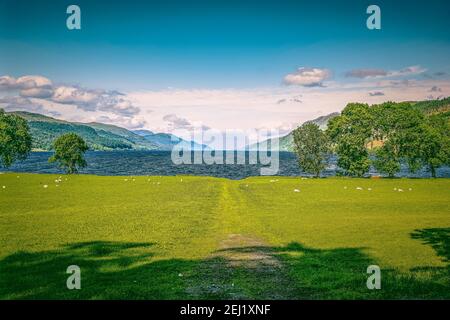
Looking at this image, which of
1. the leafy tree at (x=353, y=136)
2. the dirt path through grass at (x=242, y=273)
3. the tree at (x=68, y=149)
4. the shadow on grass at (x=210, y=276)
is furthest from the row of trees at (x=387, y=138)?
the shadow on grass at (x=210, y=276)

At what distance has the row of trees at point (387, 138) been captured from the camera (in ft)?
283

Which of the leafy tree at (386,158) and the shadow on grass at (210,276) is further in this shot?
the leafy tree at (386,158)

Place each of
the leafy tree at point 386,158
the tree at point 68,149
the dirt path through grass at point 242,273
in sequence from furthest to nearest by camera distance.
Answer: the tree at point 68,149, the leafy tree at point 386,158, the dirt path through grass at point 242,273

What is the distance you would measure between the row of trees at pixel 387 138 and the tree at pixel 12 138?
7925 centimetres

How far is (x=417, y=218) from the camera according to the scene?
104ft

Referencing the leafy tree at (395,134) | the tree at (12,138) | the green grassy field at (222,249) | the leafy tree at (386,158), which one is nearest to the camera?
the green grassy field at (222,249)

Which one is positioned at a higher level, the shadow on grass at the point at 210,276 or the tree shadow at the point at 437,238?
the shadow on grass at the point at 210,276

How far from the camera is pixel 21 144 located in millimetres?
97562

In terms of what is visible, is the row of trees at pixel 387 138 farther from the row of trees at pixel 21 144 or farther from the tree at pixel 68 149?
the row of trees at pixel 21 144

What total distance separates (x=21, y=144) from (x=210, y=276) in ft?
323

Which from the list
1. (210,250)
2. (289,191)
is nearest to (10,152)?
(289,191)

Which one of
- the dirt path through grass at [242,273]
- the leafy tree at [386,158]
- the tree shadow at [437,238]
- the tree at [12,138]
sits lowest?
the tree shadow at [437,238]
